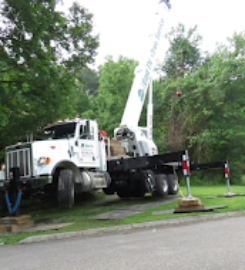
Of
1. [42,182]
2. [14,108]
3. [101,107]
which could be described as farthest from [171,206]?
[101,107]

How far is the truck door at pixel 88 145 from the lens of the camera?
11.8m

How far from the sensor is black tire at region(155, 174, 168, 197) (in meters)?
14.5

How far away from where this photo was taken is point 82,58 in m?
13.1

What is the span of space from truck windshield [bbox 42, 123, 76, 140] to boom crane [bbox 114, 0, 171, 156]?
3073 millimetres

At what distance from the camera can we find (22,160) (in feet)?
34.9

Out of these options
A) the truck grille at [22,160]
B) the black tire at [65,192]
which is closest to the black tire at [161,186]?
the black tire at [65,192]

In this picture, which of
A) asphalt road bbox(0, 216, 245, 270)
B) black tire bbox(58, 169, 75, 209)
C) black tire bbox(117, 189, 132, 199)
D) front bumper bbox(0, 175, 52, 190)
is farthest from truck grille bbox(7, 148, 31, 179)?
black tire bbox(117, 189, 132, 199)

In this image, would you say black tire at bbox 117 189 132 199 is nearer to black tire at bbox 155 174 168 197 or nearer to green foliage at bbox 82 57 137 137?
black tire at bbox 155 174 168 197

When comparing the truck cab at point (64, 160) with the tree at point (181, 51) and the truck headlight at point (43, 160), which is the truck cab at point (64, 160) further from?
the tree at point (181, 51)

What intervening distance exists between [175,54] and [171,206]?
24.8 metres

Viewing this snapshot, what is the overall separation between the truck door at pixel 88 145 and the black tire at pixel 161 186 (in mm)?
3355

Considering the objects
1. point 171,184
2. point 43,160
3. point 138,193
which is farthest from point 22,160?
point 171,184

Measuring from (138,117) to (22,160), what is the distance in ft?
20.3

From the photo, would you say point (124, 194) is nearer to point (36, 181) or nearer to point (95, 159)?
point (95, 159)
